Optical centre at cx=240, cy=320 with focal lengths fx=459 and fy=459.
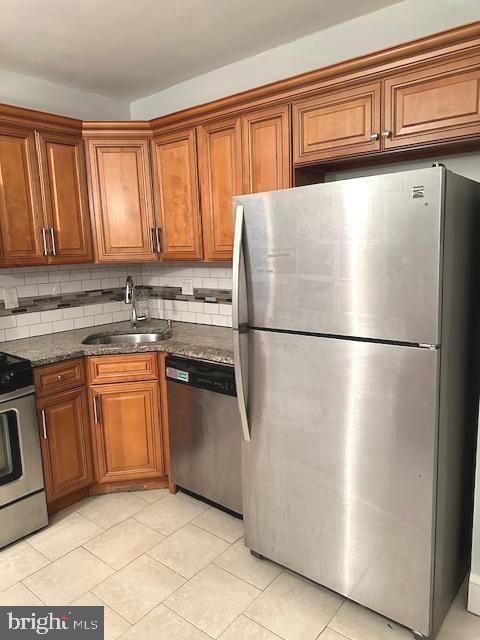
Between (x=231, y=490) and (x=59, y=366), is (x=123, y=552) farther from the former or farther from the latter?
(x=59, y=366)

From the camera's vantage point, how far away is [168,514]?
8.50 ft

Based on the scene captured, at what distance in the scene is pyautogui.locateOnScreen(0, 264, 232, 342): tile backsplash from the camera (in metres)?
2.96

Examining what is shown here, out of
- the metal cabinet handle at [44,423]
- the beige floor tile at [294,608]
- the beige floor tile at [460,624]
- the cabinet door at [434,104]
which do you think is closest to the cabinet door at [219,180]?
the cabinet door at [434,104]

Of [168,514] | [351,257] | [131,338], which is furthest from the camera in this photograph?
[131,338]

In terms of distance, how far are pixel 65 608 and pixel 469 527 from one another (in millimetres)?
1766

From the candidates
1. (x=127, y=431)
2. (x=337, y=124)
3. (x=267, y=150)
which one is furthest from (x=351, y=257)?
(x=127, y=431)

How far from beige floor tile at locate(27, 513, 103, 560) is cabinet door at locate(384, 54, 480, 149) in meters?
2.42

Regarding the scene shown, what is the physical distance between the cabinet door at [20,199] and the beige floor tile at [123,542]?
5.20ft

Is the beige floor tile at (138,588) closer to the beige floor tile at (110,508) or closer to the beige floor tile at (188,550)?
the beige floor tile at (188,550)

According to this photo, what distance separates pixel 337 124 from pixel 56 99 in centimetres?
199

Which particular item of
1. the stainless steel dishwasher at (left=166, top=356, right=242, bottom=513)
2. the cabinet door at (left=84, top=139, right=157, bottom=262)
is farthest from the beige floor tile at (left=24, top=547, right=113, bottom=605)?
the cabinet door at (left=84, top=139, right=157, bottom=262)

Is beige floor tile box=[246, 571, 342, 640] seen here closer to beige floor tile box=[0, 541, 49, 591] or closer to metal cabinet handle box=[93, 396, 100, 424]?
beige floor tile box=[0, 541, 49, 591]

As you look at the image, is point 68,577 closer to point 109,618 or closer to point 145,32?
point 109,618

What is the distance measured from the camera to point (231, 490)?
2447mm
